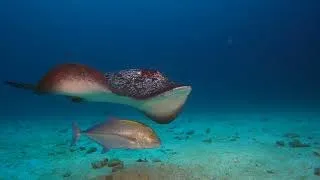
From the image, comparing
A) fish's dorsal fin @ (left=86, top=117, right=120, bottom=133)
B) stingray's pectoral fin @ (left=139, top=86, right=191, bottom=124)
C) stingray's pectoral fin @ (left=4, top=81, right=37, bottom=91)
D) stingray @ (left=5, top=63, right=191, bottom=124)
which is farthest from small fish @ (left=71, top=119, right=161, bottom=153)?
stingray's pectoral fin @ (left=4, top=81, right=37, bottom=91)

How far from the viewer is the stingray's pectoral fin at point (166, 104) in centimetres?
321

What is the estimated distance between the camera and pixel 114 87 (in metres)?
3.23

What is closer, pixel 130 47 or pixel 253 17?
pixel 253 17

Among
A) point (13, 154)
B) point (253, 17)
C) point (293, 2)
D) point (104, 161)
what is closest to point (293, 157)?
point (104, 161)

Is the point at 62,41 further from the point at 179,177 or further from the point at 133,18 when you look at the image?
the point at 179,177

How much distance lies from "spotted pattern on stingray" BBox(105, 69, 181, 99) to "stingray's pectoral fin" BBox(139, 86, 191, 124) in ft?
0.22

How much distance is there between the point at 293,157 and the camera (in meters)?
7.69

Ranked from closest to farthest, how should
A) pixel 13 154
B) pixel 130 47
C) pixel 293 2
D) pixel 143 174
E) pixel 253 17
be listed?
pixel 143 174 → pixel 13 154 → pixel 293 2 → pixel 253 17 → pixel 130 47

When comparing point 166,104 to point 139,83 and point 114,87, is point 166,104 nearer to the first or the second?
point 139,83

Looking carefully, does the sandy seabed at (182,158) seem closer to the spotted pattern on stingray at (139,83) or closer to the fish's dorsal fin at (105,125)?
the fish's dorsal fin at (105,125)

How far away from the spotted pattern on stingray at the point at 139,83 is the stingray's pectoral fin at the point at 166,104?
→ 68 millimetres

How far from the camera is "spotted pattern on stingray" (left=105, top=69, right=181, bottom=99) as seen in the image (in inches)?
125

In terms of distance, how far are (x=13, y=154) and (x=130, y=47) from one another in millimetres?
105673

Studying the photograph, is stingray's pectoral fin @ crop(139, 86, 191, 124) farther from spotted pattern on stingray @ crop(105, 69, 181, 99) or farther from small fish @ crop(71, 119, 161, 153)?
small fish @ crop(71, 119, 161, 153)
